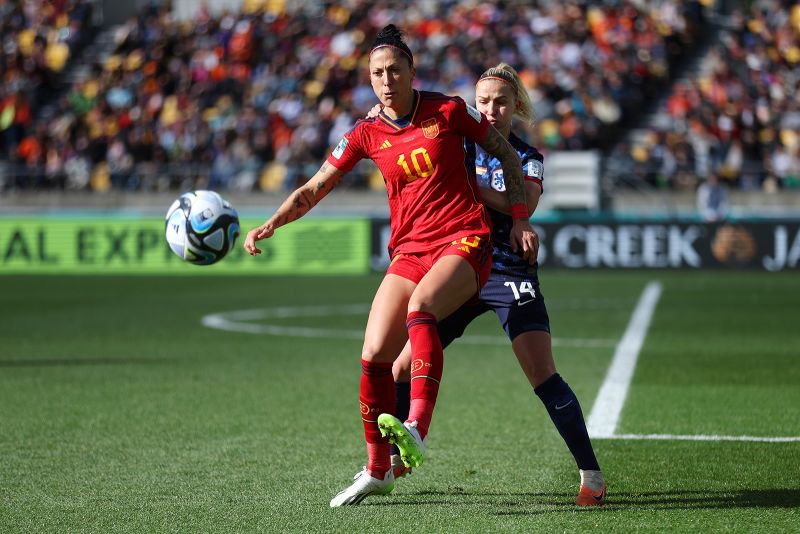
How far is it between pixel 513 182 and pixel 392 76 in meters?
0.74

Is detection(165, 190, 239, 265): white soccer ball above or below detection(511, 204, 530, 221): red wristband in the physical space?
below

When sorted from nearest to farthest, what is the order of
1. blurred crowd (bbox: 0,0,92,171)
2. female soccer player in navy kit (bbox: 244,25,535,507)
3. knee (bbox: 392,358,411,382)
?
female soccer player in navy kit (bbox: 244,25,535,507)
knee (bbox: 392,358,411,382)
blurred crowd (bbox: 0,0,92,171)

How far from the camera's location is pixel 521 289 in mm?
5727

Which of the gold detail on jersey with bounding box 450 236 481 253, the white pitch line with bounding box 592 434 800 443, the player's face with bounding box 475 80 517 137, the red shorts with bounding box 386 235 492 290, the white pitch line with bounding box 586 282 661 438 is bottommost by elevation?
the white pitch line with bounding box 586 282 661 438

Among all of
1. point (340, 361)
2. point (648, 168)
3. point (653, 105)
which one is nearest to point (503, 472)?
point (340, 361)

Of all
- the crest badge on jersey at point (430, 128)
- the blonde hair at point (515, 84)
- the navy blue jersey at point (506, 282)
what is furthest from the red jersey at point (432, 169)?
the blonde hair at point (515, 84)

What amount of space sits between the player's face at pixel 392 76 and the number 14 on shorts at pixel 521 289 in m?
0.98

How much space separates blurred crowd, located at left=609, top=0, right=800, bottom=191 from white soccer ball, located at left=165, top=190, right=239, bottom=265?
1852 cm

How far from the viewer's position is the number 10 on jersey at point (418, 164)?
5.56 meters

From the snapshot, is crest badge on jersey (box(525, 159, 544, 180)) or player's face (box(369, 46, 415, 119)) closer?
player's face (box(369, 46, 415, 119))

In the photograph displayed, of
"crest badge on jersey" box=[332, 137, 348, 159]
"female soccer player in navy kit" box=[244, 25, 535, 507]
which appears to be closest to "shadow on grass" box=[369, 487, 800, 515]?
"female soccer player in navy kit" box=[244, 25, 535, 507]

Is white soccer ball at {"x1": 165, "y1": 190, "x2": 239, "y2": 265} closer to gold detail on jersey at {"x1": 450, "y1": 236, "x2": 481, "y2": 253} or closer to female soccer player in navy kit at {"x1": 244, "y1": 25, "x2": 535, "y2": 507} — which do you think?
female soccer player in navy kit at {"x1": 244, "y1": 25, "x2": 535, "y2": 507}

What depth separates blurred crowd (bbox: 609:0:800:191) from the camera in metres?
24.5

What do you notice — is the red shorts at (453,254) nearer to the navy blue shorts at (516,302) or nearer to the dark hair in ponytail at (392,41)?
the navy blue shorts at (516,302)
